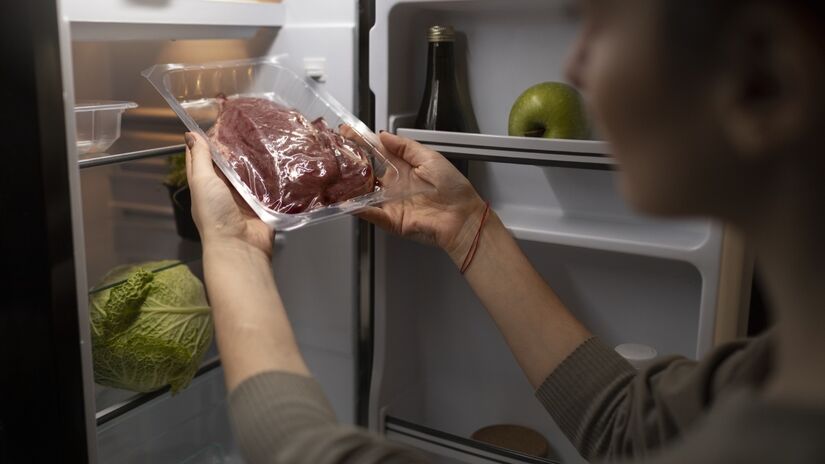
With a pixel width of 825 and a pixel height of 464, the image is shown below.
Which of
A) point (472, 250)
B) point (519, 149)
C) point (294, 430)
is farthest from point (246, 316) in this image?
point (519, 149)

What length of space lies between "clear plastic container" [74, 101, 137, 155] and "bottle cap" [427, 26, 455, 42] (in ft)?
1.75

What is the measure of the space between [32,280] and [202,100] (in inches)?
16.9

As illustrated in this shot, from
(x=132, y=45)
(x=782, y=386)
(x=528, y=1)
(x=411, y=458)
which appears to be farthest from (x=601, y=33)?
(x=132, y=45)

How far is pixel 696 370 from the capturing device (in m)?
0.86

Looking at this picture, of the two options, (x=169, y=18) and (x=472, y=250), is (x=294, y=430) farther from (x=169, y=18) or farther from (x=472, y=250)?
(x=169, y=18)

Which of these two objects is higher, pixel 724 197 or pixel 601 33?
pixel 601 33

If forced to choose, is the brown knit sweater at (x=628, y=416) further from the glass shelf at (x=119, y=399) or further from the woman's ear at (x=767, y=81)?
the glass shelf at (x=119, y=399)

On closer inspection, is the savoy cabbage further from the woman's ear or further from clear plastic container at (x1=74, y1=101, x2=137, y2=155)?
the woman's ear

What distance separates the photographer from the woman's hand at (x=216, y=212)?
113 centimetres

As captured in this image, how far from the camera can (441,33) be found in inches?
54.6

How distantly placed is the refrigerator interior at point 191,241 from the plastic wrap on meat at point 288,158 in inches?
7.6

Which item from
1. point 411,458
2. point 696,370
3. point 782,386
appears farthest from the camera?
point 696,370

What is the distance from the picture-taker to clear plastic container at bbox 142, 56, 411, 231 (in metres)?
1.17

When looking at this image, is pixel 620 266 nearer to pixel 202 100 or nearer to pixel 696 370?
pixel 696 370
